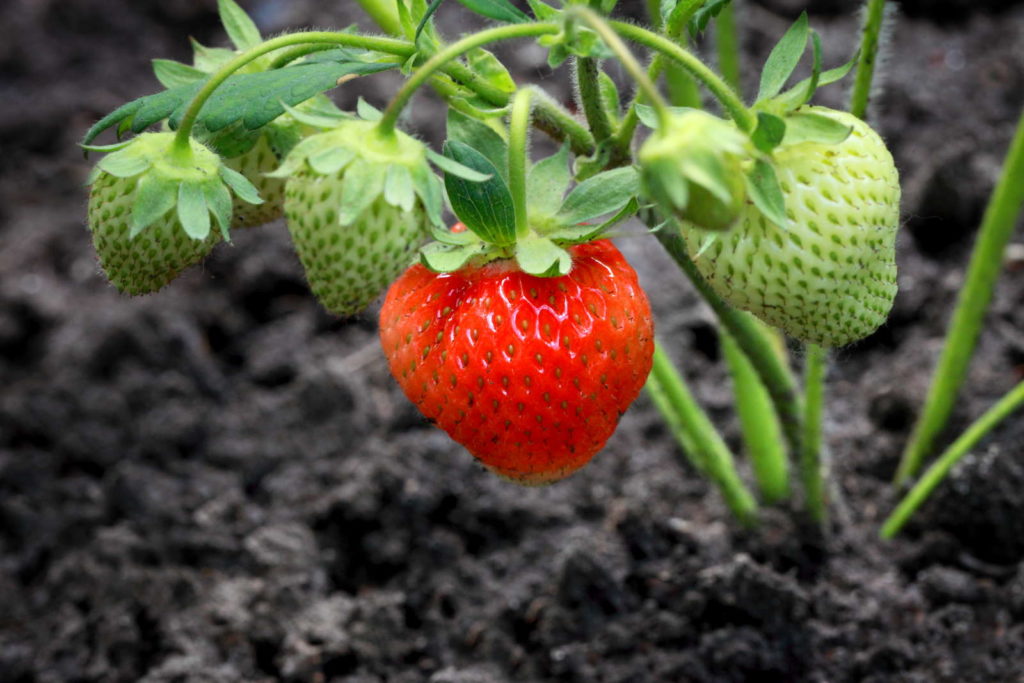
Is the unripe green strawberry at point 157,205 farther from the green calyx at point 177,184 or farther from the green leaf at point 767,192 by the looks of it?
the green leaf at point 767,192

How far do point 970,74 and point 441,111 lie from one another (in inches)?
40.8

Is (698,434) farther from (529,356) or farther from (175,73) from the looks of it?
(175,73)

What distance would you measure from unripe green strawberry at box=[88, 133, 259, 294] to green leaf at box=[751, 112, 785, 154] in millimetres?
393

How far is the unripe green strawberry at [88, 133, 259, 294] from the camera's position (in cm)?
87

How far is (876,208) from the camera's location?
2.74 ft

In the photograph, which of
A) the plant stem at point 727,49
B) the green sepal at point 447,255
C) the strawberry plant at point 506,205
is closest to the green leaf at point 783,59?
the strawberry plant at point 506,205

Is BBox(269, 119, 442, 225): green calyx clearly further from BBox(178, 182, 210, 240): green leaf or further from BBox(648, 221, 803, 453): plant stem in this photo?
BBox(648, 221, 803, 453): plant stem

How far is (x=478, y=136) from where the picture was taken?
935 mm

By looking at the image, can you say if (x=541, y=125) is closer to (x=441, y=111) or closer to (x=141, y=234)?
(x=141, y=234)

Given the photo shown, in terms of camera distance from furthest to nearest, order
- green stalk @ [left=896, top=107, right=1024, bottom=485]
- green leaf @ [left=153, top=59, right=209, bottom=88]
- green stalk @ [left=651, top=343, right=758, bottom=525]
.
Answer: green stalk @ [left=651, top=343, right=758, bottom=525], green stalk @ [left=896, top=107, right=1024, bottom=485], green leaf @ [left=153, top=59, right=209, bottom=88]

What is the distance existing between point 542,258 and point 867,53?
0.43 meters

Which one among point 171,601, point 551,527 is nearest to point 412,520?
point 551,527

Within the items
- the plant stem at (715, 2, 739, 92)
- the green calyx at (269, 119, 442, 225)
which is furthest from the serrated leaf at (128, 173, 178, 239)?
the plant stem at (715, 2, 739, 92)

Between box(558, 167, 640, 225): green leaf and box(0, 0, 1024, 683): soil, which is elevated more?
box(558, 167, 640, 225): green leaf
